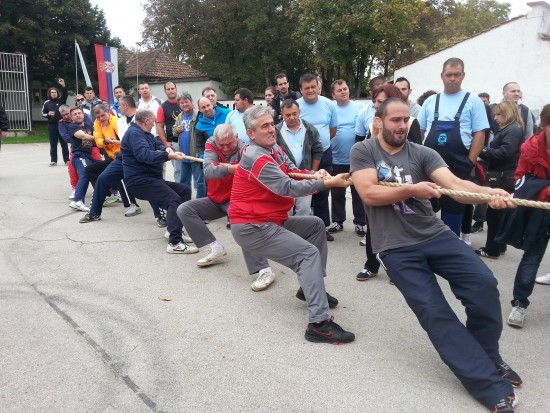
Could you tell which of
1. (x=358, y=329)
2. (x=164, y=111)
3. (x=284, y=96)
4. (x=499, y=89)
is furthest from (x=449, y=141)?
(x=499, y=89)

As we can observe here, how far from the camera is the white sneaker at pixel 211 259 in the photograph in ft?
16.7

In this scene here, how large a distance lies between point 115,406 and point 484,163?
17.1 feet

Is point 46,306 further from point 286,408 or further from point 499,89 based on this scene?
point 499,89

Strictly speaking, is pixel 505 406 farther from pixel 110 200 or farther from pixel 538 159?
pixel 110 200

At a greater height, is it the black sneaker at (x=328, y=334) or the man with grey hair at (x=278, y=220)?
the man with grey hair at (x=278, y=220)

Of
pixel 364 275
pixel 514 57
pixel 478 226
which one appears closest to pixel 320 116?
pixel 364 275

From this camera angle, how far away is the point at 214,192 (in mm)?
5137

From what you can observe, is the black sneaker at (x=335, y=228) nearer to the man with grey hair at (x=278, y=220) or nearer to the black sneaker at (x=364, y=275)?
the black sneaker at (x=364, y=275)

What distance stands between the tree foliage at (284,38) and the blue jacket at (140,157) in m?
19.6

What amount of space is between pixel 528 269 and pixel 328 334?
5.42 ft

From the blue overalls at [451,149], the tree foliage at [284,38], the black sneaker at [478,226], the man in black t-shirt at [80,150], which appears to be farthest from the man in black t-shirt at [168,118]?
the tree foliage at [284,38]

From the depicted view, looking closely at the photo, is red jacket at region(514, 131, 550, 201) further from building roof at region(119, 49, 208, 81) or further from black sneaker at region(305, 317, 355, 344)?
building roof at region(119, 49, 208, 81)

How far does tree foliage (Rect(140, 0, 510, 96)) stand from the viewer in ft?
79.0

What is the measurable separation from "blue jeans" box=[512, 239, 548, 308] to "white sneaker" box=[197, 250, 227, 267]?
2937 millimetres
